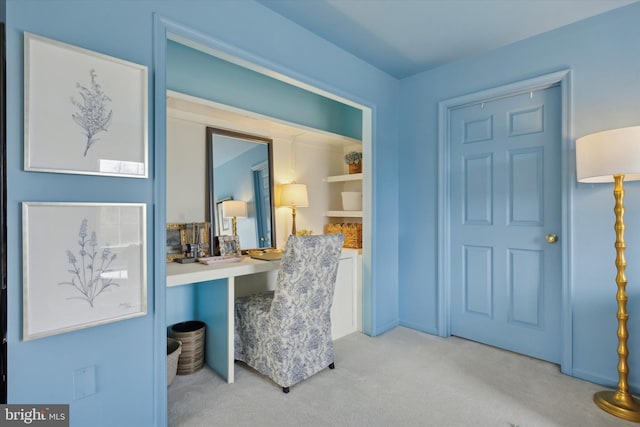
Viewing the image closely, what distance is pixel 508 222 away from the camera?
8.69 feet

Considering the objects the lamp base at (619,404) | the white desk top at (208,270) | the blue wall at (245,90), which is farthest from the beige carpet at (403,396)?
the blue wall at (245,90)

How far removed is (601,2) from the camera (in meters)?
2.04

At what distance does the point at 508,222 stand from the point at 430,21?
1.63 metres

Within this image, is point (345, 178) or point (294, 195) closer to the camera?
point (294, 195)

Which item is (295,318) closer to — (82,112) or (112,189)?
(112,189)

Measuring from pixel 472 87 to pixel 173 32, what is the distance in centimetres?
232

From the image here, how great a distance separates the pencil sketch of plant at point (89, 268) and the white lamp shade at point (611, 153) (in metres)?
2.54

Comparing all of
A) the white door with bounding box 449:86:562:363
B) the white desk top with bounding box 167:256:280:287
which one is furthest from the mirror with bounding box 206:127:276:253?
the white door with bounding box 449:86:562:363

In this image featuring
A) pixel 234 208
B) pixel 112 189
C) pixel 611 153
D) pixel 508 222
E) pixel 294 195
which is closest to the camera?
pixel 112 189

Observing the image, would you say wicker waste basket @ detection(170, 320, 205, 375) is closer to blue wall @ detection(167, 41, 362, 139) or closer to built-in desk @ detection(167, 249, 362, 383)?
built-in desk @ detection(167, 249, 362, 383)

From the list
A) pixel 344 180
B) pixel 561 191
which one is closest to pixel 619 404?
pixel 561 191

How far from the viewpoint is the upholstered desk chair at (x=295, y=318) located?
6.57 feet

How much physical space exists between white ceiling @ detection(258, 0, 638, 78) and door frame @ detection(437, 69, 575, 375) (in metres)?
0.36

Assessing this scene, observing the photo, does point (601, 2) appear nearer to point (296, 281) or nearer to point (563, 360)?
point (563, 360)
